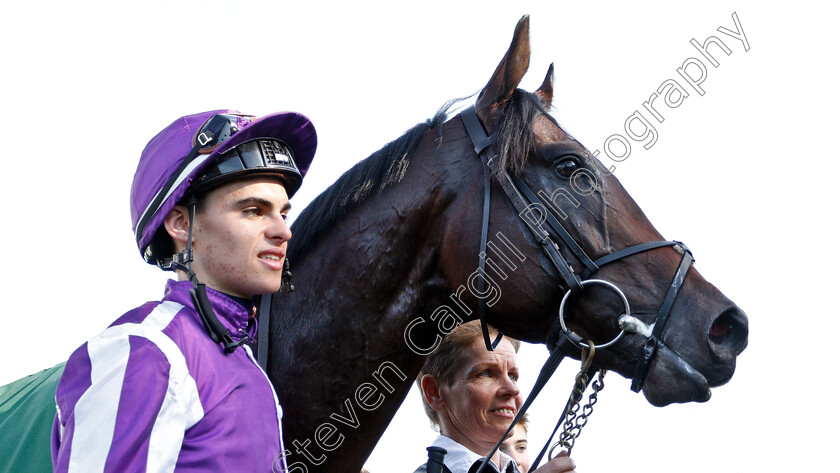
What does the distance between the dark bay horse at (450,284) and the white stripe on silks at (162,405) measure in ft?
3.39

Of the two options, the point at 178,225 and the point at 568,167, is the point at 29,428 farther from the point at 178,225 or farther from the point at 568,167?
the point at 568,167

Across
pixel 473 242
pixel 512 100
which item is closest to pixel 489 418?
pixel 473 242

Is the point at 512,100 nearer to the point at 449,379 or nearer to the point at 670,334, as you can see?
the point at 670,334

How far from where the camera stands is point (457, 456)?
11.6 feet

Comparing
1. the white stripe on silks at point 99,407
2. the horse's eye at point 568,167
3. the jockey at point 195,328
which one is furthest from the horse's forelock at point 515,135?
the white stripe on silks at point 99,407

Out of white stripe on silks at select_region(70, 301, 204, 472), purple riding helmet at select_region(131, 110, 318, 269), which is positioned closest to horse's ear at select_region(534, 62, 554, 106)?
purple riding helmet at select_region(131, 110, 318, 269)

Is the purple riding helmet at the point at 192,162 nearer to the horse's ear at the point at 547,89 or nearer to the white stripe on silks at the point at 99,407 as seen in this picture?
the white stripe on silks at the point at 99,407

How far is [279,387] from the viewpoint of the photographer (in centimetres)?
296

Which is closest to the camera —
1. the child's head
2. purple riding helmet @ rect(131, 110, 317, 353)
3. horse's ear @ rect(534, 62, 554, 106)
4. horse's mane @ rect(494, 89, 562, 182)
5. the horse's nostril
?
purple riding helmet @ rect(131, 110, 317, 353)

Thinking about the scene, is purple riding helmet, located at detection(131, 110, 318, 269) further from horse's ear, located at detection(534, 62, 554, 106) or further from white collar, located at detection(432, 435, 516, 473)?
horse's ear, located at detection(534, 62, 554, 106)

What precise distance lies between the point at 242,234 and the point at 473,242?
1.08 metres

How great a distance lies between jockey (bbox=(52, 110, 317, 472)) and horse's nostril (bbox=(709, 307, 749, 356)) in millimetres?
1648

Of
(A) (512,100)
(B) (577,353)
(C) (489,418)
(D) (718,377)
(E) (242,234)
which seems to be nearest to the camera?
(E) (242,234)

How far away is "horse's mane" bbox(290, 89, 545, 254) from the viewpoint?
3.16 m
